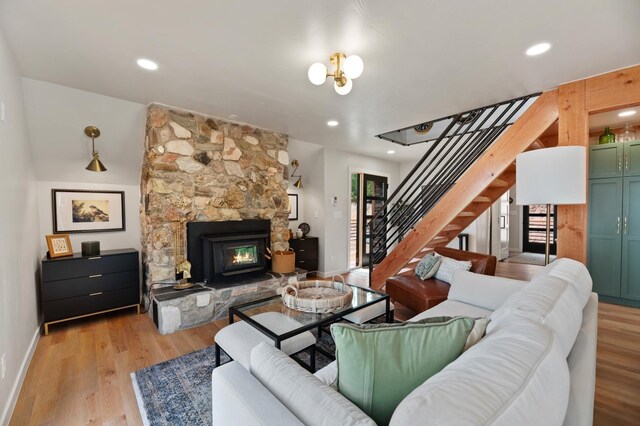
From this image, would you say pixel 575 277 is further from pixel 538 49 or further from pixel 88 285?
pixel 88 285

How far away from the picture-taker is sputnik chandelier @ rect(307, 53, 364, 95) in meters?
1.92

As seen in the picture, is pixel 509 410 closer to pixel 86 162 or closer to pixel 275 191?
pixel 275 191

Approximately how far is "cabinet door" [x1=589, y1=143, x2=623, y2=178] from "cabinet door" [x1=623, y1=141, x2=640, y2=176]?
5 centimetres

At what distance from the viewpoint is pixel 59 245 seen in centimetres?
304

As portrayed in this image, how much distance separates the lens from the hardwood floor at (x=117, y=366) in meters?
1.78

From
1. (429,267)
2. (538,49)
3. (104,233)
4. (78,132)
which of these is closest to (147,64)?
(78,132)

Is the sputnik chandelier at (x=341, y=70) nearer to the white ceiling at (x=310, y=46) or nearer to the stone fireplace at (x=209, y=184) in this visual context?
the white ceiling at (x=310, y=46)

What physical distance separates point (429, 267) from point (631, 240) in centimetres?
263

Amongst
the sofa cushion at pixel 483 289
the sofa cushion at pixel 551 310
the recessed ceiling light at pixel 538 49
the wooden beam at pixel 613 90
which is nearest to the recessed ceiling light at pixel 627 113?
the wooden beam at pixel 613 90

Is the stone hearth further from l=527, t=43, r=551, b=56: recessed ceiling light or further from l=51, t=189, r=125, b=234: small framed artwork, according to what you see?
l=527, t=43, r=551, b=56: recessed ceiling light

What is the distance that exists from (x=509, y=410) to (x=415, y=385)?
0.30 meters

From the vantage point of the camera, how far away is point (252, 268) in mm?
3805

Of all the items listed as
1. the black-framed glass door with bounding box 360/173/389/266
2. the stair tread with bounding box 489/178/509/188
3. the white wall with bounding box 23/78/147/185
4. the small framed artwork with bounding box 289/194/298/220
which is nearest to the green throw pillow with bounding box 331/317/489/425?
the stair tread with bounding box 489/178/509/188

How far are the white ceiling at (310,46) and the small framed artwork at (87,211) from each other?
133 cm
